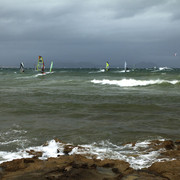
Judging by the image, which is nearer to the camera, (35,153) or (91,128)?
(35,153)

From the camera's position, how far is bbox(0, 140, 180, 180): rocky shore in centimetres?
436

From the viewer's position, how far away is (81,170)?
454 centimetres

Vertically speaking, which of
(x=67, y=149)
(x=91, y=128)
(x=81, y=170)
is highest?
(x=81, y=170)

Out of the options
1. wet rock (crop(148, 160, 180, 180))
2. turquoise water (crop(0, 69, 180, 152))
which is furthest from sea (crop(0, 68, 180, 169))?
wet rock (crop(148, 160, 180, 180))

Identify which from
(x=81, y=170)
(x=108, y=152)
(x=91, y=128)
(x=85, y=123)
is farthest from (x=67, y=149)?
(x=85, y=123)

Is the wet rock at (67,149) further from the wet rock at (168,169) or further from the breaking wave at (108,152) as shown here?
the wet rock at (168,169)

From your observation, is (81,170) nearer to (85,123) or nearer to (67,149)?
(67,149)

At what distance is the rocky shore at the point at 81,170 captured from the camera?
14.3ft

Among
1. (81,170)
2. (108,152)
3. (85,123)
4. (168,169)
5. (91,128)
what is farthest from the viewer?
(85,123)

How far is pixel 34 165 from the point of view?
491 cm

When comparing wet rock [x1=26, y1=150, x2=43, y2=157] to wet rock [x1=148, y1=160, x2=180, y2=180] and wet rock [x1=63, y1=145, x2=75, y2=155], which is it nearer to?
wet rock [x1=63, y1=145, x2=75, y2=155]

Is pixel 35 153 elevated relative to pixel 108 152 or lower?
elevated

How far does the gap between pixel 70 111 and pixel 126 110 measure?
2.71 metres

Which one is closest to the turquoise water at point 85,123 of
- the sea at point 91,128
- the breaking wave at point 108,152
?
the sea at point 91,128
